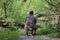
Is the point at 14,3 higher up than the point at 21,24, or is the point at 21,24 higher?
the point at 14,3

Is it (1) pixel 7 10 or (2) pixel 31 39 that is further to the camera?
(1) pixel 7 10

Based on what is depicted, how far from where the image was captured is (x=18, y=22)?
12.6 meters

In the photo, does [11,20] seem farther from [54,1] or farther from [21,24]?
[54,1]

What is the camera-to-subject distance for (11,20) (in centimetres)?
1159

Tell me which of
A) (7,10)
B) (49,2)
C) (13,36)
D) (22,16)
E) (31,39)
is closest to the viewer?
(49,2)

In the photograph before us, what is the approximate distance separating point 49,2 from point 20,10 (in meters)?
5.70

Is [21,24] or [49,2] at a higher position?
[49,2]

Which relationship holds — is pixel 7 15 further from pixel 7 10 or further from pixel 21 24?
pixel 21 24

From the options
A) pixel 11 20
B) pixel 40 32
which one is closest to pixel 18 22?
pixel 11 20

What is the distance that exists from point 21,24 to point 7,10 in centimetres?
165

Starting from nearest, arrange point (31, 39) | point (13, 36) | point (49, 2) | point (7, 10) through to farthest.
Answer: point (49, 2) → point (13, 36) → point (31, 39) → point (7, 10)

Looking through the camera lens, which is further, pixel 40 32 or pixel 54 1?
pixel 40 32

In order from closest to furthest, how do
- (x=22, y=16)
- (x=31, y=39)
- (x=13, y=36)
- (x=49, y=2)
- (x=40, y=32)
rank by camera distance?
(x=49, y=2) → (x=13, y=36) → (x=31, y=39) → (x=40, y=32) → (x=22, y=16)

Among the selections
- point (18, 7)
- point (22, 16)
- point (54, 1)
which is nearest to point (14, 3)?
point (18, 7)
